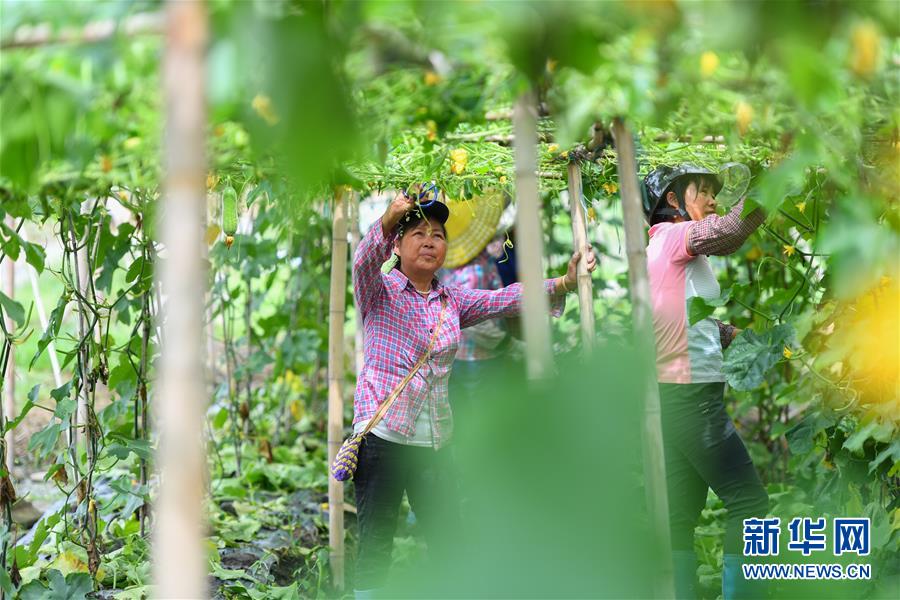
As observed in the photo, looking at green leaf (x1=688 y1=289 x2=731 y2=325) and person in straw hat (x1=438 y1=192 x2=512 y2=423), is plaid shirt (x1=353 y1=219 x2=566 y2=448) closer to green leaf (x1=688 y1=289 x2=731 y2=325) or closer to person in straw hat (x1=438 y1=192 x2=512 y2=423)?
green leaf (x1=688 y1=289 x2=731 y2=325)

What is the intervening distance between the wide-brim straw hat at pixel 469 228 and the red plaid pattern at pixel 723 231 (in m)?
1.10

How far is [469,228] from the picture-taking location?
3779 millimetres

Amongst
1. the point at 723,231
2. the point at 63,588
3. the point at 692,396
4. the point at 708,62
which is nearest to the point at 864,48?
the point at 708,62

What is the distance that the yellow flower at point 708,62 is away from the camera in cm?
125

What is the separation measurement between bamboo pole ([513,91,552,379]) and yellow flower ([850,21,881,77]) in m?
0.44

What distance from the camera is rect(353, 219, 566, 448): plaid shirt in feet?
8.70

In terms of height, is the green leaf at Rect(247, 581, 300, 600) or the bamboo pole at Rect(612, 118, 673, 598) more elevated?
the bamboo pole at Rect(612, 118, 673, 598)

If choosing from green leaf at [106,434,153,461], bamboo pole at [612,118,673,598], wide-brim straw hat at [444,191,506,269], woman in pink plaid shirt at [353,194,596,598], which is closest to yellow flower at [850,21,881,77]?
bamboo pole at [612,118,673,598]

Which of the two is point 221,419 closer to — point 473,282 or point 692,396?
point 473,282

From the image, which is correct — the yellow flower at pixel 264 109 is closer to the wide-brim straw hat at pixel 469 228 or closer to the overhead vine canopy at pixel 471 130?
the overhead vine canopy at pixel 471 130

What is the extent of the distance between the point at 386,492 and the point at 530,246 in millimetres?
1432

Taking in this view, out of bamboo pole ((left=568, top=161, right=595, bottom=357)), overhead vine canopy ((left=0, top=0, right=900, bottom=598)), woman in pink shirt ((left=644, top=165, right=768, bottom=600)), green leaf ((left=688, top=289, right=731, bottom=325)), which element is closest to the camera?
overhead vine canopy ((left=0, top=0, right=900, bottom=598))

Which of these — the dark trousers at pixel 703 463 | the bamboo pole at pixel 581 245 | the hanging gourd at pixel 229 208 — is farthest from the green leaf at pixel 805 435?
the hanging gourd at pixel 229 208

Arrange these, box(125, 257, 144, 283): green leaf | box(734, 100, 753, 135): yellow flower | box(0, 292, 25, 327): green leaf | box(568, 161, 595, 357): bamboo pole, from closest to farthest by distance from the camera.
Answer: box(734, 100, 753, 135): yellow flower
box(568, 161, 595, 357): bamboo pole
box(0, 292, 25, 327): green leaf
box(125, 257, 144, 283): green leaf
